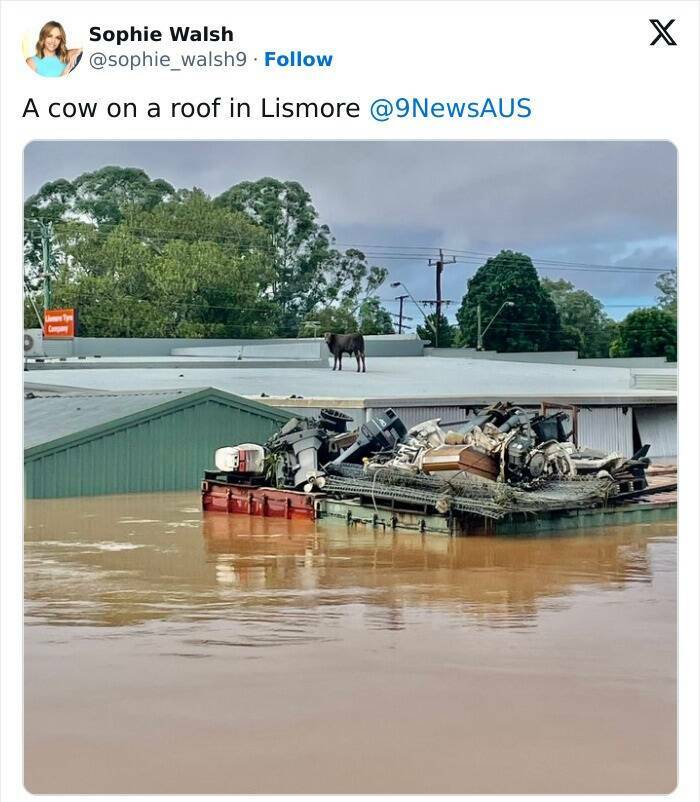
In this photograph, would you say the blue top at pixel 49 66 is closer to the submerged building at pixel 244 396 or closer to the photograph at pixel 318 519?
the photograph at pixel 318 519

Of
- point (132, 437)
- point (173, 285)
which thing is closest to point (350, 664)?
point (132, 437)

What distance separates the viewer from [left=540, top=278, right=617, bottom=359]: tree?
140 ft

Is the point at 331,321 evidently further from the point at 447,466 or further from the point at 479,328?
the point at 447,466

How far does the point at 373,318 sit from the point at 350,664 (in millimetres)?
30872

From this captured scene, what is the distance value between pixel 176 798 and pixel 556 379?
2925cm

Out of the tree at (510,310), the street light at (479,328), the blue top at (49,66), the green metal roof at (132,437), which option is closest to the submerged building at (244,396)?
the green metal roof at (132,437)

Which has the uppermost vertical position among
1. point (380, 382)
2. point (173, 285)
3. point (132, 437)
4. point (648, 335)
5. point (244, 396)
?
point (173, 285)

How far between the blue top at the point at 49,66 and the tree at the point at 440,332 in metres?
35.0

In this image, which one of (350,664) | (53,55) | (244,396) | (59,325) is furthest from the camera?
(59,325)

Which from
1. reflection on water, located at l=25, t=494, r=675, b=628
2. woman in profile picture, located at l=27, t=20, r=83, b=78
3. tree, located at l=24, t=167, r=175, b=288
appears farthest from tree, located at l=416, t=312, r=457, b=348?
woman in profile picture, located at l=27, t=20, r=83, b=78

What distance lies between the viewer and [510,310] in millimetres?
40469

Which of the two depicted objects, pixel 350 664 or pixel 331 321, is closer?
pixel 350 664

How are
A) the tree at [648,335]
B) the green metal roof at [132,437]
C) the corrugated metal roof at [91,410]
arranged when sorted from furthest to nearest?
the tree at [648,335] → the corrugated metal roof at [91,410] → the green metal roof at [132,437]

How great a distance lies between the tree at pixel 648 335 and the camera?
40469 mm
